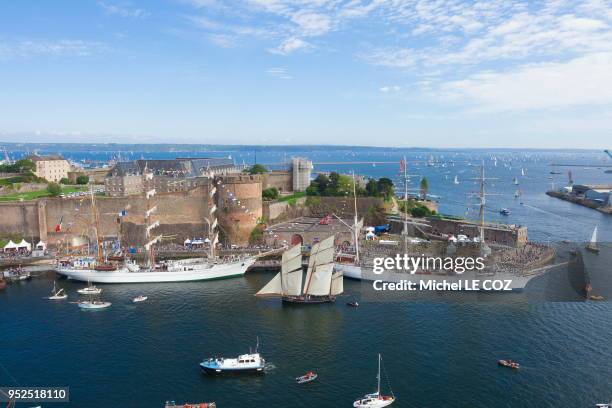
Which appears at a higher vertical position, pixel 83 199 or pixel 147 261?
pixel 83 199

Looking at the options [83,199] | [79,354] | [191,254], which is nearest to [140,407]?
[79,354]

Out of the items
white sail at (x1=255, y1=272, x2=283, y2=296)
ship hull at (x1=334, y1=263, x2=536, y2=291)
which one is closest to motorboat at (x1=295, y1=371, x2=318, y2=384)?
white sail at (x1=255, y1=272, x2=283, y2=296)

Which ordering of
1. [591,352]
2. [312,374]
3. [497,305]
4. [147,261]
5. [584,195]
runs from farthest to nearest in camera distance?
[584,195] → [147,261] → [497,305] → [591,352] → [312,374]

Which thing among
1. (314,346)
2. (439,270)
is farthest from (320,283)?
(439,270)

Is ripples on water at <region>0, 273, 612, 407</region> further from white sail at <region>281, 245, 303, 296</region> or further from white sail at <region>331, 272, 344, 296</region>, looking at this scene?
white sail at <region>281, 245, 303, 296</region>

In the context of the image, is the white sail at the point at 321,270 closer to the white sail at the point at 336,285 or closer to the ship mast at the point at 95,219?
the white sail at the point at 336,285

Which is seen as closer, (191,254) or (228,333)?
(228,333)

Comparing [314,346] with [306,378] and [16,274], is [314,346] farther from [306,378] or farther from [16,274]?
[16,274]

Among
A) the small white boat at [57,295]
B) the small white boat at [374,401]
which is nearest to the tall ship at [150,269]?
the small white boat at [57,295]

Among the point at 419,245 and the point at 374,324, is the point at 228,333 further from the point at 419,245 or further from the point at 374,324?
the point at 419,245
